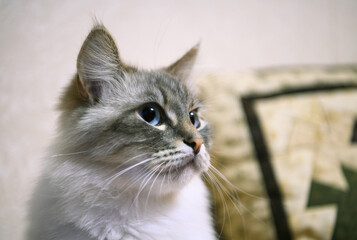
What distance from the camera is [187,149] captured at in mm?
631

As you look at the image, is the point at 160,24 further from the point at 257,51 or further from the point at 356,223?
the point at 356,223

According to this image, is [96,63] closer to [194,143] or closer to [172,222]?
[194,143]

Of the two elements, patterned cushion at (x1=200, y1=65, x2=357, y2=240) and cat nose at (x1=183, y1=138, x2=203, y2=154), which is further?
patterned cushion at (x1=200, y1=65, x2=357, y2=240)

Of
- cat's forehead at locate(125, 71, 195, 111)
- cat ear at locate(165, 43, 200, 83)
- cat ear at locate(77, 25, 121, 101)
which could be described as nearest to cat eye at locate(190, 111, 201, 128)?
cat's forehead at locate(125, 71, 195, 111)

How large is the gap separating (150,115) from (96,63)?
187mm

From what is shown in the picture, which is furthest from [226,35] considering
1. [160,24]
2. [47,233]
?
[47,233]

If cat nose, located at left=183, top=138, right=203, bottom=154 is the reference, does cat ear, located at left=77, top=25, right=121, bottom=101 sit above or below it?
above

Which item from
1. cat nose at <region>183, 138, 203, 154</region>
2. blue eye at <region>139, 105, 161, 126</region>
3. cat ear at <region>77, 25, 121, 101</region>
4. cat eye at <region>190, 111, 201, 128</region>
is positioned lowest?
cat eye at <region>190, 111, 201, 128</region>

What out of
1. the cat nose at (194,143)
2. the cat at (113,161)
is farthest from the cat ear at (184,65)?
the cat nose at (194,143)

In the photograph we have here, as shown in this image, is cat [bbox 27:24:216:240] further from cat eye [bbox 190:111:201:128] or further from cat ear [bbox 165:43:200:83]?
cat ear [bbox 165:43:200:83]

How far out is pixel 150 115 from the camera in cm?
69

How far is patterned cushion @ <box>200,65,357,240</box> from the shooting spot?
37.0 inches

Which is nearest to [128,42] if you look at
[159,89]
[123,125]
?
[159,89]

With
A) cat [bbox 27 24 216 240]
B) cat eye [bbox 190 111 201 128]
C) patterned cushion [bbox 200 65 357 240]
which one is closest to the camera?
Answer: cat [bbox 27 24 216 240]
